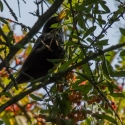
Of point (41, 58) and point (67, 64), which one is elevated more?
point (41, 58)

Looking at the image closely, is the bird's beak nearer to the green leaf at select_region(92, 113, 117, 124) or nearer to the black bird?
the black bird

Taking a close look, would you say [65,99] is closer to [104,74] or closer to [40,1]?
[104,74]

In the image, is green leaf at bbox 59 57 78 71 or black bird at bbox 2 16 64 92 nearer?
green leaf at bbox 59 57 78 71

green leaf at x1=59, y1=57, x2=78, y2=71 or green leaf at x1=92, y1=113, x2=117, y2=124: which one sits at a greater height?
green leaf at x1=59, y1=57, x2=78, y2=71

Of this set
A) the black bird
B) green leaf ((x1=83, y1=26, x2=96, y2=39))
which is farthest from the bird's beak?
green leaf ((x1=83, y1=26, x2=96, y2=39))

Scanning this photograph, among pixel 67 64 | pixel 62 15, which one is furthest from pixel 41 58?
pixel 67 64

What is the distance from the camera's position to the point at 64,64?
1731 mm

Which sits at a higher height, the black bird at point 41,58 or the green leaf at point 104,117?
the black bird at point 41,58

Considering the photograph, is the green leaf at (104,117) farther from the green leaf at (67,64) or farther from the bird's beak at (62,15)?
the bird's beak at (62,15)

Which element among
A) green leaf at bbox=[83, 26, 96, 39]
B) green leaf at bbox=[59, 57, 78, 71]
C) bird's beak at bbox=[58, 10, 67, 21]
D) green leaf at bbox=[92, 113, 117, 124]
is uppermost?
bird's beak at bbox=[58, 10, 67, 21]

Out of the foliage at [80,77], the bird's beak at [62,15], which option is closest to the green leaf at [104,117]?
the foliage at [80,77]

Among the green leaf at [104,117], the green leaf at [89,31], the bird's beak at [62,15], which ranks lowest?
the green leaf at [104,117]

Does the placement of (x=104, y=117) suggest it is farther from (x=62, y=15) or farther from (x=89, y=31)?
(x=62, y=15)

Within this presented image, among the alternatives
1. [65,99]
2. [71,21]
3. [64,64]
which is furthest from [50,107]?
[71,21]
